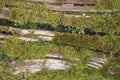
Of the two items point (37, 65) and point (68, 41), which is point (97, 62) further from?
point (37, 65)

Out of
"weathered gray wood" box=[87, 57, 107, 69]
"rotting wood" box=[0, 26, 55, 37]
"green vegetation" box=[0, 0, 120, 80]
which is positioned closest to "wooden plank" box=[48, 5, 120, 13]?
"green vegetation" box=[0, 0, 120, 80]

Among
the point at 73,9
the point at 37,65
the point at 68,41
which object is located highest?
the point at 73,9

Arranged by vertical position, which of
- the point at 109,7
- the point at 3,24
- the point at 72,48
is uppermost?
the point at 109,7

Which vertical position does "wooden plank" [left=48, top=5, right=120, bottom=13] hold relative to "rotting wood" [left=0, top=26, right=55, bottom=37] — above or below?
above

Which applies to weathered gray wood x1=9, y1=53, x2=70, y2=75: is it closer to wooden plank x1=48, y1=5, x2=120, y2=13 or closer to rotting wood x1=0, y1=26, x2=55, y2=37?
rotting wood x1=0, y1=26, x2=55, y2=37

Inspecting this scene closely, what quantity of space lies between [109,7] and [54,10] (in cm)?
86

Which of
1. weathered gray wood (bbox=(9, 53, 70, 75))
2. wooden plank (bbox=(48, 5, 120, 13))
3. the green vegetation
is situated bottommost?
weathered gray wood (bbox=(9, 53, 70, 75))

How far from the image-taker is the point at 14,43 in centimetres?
427

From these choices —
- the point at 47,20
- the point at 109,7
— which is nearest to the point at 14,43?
the point at 47,20

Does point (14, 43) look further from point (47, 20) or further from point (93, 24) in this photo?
point (93, 24)

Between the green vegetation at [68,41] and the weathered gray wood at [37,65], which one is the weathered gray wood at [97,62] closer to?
the green vegetation at [68,41]

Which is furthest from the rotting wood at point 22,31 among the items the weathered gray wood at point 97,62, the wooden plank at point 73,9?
the weathered gray wood at point 97,62

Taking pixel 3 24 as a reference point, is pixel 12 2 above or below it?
above

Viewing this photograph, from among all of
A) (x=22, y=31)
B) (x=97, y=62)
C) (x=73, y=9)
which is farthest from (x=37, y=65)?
(x=73, y=9)
